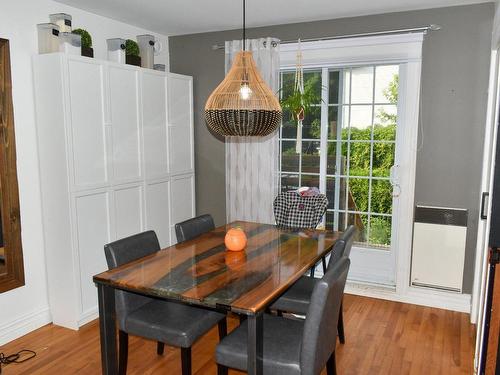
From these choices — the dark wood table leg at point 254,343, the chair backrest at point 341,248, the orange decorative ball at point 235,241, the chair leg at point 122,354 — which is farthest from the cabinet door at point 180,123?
the dark wood table leg at point 254,343

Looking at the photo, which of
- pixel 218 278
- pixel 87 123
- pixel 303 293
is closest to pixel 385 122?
pixel 303 293

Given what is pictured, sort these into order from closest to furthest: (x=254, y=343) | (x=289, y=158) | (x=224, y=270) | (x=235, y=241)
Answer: (x=254, y=343)
(x=224, y=270)
(x=235, y=241)
(x=289, y=158)

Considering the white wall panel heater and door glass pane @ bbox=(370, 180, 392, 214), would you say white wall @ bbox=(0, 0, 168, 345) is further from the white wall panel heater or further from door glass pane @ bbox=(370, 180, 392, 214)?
the white wall panel heater

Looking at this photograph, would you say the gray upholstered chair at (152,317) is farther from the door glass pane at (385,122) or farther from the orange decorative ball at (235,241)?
the door glass pane at (385,122)

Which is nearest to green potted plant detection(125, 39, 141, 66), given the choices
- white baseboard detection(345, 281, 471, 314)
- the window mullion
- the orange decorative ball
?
the window mullion

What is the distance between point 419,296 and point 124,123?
3.04 meters

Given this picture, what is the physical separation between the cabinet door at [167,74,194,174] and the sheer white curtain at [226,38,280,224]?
449 millimetres

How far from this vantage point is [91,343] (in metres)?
3.19

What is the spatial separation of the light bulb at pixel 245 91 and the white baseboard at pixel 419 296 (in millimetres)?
2434

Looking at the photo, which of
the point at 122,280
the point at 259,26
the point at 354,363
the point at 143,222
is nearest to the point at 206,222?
the point at 143,222

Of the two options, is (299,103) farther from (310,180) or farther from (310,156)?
(310,180)

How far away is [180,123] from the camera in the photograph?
448cm

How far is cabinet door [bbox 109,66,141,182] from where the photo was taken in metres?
3.63

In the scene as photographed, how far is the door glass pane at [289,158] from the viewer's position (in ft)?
14.4
